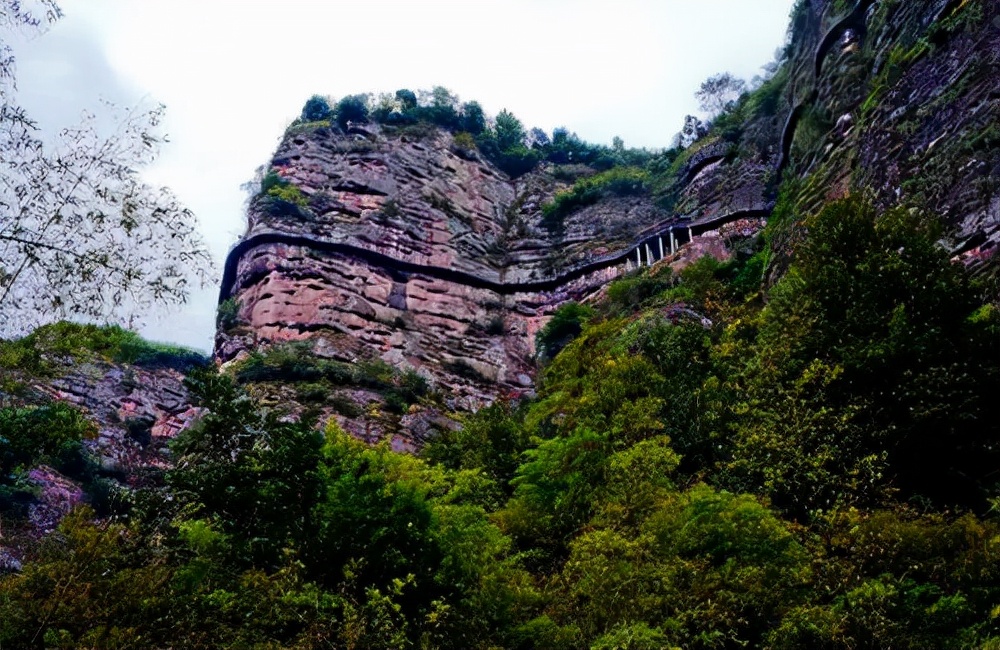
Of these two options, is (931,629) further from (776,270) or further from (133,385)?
(133,385)

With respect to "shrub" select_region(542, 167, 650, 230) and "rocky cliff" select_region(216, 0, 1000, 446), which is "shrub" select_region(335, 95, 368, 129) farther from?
"shrub" select_region(542, 167, 650, 230)

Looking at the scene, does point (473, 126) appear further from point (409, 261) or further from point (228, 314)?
point (228, 314)

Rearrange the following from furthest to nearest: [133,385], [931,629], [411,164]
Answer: [411,164]
[133,385]
[931,629]

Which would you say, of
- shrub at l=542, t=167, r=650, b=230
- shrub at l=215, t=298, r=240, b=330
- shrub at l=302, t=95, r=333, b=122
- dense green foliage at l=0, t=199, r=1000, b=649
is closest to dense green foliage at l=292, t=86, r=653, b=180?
shrub at l=302, t=95, r=333, b=122

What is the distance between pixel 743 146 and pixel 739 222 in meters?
7.25

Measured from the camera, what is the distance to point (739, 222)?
31.9 metres

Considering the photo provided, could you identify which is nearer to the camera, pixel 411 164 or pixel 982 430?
pixel 982 430

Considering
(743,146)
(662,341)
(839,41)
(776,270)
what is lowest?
(662,341)

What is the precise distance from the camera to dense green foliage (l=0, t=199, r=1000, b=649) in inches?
298

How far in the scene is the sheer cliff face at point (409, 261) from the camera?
32.2 metres

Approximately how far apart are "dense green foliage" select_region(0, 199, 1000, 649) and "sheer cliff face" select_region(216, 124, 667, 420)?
1807cm

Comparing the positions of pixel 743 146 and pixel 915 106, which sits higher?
pixel 743 146

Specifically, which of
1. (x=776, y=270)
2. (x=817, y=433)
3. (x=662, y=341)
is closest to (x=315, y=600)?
(x=817, y=433)

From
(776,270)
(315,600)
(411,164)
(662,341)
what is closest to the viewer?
(315,600)
